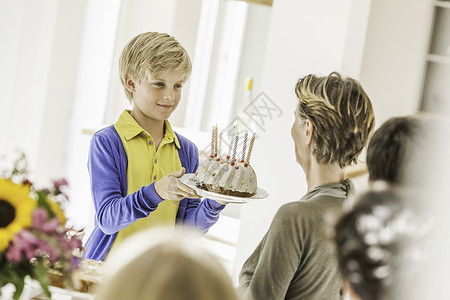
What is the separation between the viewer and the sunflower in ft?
2.71

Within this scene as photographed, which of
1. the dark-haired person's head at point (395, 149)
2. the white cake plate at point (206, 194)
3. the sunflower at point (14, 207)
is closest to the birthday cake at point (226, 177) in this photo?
the white cake plate at point (206, 194)

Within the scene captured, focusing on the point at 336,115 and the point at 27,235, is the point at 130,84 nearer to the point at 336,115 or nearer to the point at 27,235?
the point at 336,115

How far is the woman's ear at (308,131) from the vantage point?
1.26m

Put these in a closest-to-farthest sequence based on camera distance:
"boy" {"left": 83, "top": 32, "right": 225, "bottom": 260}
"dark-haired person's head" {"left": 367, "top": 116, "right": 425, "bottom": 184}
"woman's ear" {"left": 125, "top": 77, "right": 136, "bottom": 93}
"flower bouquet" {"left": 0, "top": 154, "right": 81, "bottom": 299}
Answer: "flower bouquet" {"left": 0, "top": 154, "right": 81, "bottom": 299} < "dark-haired person's head" {"left": 367, "top": 116, "right": 425, "bottom": 184} < "boy" {"left": 83, "top": 32, "right": 225, "bottom": 260} < "woman's ear" {"left": 125, "top": 77, "right": 136, "bottom": 93}

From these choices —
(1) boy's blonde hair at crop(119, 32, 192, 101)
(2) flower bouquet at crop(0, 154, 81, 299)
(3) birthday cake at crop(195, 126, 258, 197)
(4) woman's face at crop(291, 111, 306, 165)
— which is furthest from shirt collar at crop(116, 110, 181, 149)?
(2) flower bouquet at crop(0, 154, 81, 299)

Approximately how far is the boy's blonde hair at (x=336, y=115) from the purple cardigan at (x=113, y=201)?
381mm

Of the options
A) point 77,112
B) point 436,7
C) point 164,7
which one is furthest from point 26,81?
point 436,7

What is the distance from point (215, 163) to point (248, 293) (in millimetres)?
438

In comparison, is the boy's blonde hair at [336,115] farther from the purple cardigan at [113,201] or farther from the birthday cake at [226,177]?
the purple cardigan at [113,201]

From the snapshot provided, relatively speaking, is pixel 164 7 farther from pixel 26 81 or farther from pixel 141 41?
pixel 141 41

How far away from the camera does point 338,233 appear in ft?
2.19

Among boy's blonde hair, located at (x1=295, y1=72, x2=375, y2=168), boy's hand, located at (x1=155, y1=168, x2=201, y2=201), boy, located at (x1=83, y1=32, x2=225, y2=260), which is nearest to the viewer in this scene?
boy's blonde hair, located at (x1=295, y1=72, x2=375, y2=168)

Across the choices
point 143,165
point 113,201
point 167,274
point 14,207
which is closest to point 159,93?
point 143,165

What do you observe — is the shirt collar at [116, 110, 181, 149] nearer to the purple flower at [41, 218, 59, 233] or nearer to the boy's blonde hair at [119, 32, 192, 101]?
the boy's blonde hair at [119, 32, 192, 101]
